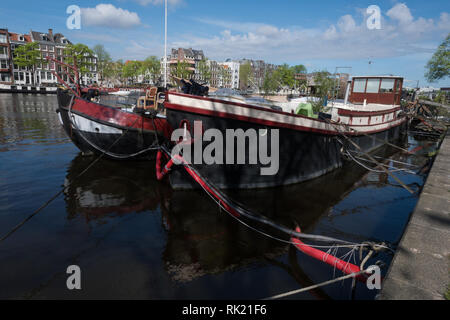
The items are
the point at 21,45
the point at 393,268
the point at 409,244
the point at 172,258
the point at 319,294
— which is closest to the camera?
the point at 393,268

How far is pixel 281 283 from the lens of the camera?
15.0 ft

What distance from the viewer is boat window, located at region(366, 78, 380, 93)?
61.3 feet

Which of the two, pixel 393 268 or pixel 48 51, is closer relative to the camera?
pixel 393 268

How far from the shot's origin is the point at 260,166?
27.2 feet

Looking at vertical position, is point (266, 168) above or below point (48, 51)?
below

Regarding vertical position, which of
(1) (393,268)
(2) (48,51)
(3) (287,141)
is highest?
(2) (48,51)

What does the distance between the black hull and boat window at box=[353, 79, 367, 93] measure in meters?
11.6

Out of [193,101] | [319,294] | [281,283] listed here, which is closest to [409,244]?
[319,294]

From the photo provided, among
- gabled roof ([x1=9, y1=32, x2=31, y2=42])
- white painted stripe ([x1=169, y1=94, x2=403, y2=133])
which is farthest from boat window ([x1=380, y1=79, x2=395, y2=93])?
gabled roof ([x1=9, y1=32, x2=31, y2=42])

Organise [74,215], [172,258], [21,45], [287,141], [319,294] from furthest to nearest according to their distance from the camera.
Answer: [21,45] < [287,141] < [74,215] < [172,258] < [319,294]

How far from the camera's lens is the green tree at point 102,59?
293 ft

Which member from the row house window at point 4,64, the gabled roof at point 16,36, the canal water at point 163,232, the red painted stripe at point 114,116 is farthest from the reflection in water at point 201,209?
the gabled roof at point 16,36

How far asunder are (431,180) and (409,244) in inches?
176

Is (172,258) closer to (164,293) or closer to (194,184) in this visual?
(164,293)
